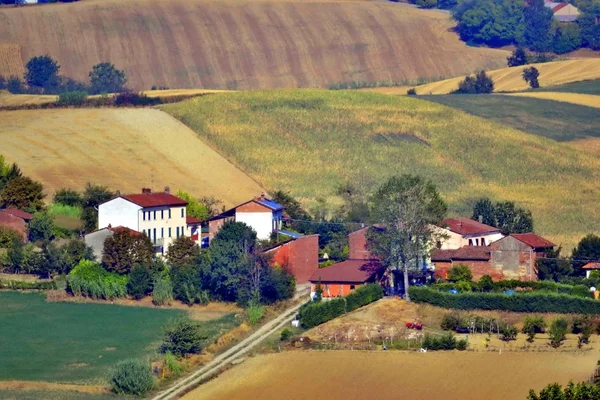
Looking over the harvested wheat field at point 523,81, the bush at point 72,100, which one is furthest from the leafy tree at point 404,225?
the harvested wheat field at point 523,81

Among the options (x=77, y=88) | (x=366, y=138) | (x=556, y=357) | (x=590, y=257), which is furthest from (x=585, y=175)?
(x=77, y=88)

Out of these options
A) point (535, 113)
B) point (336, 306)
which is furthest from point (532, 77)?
point (336, 306)

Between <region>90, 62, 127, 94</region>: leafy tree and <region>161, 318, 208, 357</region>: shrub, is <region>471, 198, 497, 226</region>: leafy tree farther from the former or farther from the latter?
<region>90, 62, 127, 94</region>: leafy tree

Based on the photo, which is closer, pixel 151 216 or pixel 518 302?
pixel 518 302

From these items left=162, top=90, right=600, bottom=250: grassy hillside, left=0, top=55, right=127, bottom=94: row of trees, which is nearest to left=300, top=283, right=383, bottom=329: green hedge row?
left=162, top=90, right=600, bottom=250: grassy hillside

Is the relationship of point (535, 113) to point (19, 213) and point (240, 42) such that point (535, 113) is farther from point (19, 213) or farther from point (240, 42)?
point (19, 213)

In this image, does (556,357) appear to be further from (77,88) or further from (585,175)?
(77,88)

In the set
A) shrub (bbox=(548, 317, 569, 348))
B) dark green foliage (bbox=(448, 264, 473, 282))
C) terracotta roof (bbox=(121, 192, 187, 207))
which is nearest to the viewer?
shrub (bbox=(548, 317, 569, 348))
